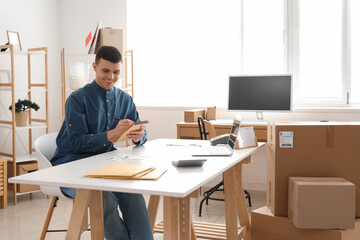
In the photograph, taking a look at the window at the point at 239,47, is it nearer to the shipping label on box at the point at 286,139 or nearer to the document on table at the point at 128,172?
the shipping label on box at the point at 286,139

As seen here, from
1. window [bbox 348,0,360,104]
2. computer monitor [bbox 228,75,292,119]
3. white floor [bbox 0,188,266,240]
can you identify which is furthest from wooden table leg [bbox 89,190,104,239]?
window [bbox 348,0,360,104]

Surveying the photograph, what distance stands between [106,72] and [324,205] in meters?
1.34

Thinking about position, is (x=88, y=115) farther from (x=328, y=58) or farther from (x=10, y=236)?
(x=328, y=58)

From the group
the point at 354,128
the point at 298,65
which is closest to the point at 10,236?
the point at 354,128

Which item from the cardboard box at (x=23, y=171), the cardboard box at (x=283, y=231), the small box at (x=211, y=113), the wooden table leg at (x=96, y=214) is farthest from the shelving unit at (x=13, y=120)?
the cardboard box at (x=283, y=231)

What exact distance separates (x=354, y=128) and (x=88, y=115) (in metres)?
1.41

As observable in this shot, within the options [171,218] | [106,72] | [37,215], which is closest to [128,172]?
[171,218]

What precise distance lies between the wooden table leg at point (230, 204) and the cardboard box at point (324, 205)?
496 mm

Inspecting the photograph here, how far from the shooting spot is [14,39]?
13.8 feet

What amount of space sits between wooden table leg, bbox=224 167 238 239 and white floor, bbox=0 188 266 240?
0.66 meters

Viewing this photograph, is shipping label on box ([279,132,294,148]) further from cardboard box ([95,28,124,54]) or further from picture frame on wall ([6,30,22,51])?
picture frame on wall ([6,30,22,51])

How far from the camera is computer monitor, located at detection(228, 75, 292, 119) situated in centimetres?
395

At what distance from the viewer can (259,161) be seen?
4332 millimetres

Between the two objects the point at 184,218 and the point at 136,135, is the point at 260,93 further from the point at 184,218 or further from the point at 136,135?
the point at 184,218
